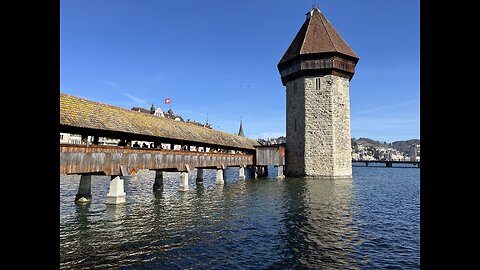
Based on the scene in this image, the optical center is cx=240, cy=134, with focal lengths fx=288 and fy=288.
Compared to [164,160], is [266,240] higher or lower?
lower

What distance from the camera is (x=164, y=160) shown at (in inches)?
727

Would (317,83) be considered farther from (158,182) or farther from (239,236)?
(239,236)

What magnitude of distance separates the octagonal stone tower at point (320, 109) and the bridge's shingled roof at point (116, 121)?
14.4 metres

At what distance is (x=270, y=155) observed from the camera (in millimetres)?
35094

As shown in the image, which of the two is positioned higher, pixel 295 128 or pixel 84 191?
pixel 295 128

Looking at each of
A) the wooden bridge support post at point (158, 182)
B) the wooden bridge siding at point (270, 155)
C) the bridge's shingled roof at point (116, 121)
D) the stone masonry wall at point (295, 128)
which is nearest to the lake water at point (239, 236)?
the bridge's shingled roof at point (116, 121)

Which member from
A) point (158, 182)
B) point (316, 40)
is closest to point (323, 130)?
point (316, 40)

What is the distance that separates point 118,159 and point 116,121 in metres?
2.03

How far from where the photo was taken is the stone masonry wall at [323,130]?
3281cm

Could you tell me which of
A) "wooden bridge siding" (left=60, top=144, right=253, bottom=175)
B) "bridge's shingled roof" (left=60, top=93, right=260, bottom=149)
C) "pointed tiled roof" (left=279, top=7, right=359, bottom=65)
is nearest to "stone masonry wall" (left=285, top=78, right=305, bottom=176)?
"pointed tiled roof" (left=279, top=7, right=359, bottom=65)

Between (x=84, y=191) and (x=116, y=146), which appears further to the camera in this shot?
(x=84, y=191)
